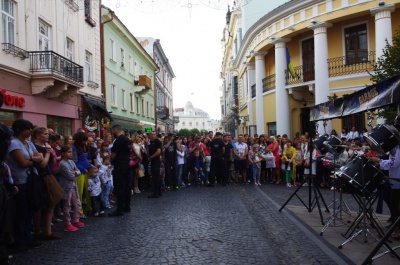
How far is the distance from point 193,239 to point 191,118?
143910 millimetres

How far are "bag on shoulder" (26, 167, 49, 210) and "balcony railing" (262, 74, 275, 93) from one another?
19556 mm

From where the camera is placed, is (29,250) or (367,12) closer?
(29,250)

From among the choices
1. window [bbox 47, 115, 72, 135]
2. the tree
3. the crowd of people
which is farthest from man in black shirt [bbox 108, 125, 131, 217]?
window [bbox 47, 115, 72, 135]

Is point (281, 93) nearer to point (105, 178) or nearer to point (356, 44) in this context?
point (356, 44)

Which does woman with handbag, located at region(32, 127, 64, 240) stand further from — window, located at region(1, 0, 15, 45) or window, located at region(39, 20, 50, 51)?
window, located at region(39, 20, 50, 51)

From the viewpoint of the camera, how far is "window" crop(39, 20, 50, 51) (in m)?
16.1

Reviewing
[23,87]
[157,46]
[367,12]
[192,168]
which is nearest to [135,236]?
[192,168]

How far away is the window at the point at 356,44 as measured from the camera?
20000 millimetres

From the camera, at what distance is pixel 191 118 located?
150250 millimetres

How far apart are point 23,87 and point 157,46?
3738 cm

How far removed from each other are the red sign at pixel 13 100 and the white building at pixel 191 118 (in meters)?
131

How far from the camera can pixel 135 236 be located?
6852mm

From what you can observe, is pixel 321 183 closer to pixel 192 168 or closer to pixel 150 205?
pixel 192 168

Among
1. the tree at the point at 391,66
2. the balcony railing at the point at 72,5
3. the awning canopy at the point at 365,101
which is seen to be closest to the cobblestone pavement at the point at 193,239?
the awning canopy at the point at 365,101
